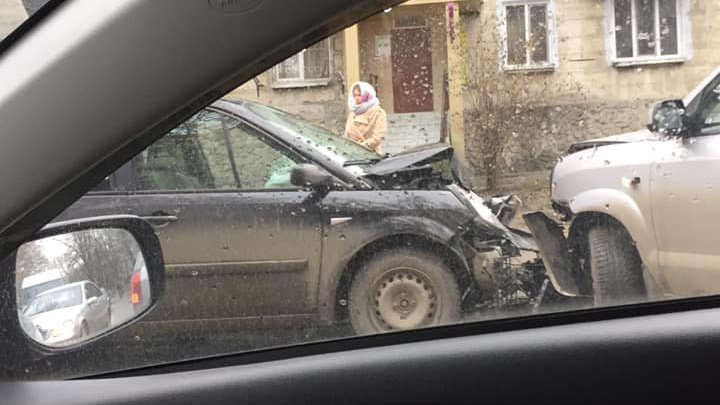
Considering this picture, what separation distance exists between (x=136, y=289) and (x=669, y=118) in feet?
5.43

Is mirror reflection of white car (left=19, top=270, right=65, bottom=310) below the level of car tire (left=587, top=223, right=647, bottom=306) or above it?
above

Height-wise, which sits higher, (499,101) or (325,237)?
A: (499,101)

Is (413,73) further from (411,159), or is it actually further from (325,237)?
(325,237)

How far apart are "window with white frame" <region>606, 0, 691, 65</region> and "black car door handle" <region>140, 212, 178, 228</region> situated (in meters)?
1.34

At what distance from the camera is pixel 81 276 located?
77.5 inches

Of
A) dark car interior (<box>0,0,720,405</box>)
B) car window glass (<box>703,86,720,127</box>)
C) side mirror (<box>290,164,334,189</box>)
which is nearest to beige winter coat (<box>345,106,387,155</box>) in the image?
side mirror (<box>290,164,334,189</box>)

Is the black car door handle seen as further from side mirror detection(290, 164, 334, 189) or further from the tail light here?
side mirror detection(290, 164, 334, 189)

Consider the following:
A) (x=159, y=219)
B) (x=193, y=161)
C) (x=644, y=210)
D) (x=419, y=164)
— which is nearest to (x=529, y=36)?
(x=419, y=164)

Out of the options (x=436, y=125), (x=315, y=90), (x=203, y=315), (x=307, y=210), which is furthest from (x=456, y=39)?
(x=203, y=315)

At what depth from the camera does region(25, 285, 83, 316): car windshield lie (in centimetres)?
190

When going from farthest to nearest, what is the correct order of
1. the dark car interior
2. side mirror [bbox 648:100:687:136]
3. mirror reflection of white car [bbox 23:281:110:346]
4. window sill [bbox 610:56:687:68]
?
side mirror [bbox 648:100:687:136], window sill [bbox 610:56:687:68], mirror reflection of white car [bbox 23:281:110:346], the dark car interior

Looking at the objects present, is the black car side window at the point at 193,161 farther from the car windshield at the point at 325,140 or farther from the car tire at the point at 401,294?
the car tire at the point at 401,294

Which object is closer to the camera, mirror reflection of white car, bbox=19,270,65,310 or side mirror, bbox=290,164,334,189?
mirror reflection of white car, bbox=19,270,65,310

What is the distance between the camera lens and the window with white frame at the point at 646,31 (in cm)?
220
